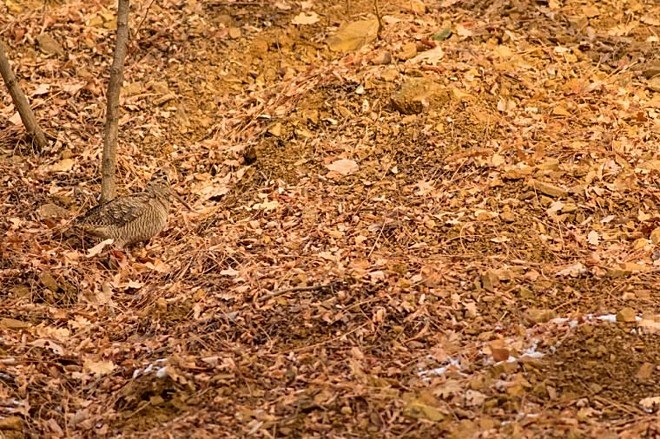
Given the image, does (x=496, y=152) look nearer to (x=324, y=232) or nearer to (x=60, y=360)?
(x=324, y=232)

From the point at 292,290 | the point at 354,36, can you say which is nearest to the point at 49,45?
the point at 354,36

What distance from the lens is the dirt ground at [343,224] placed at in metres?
4.13

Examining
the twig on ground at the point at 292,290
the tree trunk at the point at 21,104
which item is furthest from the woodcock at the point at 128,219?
the twig on ground at the point at 292,290

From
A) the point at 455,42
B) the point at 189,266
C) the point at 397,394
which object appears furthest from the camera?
the point at 455,42

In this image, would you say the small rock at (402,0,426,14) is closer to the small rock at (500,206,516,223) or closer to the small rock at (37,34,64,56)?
the small rock at (500,206,516,223)

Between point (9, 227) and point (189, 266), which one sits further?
point (9, 227)

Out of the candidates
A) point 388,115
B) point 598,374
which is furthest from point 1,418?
point 388,115

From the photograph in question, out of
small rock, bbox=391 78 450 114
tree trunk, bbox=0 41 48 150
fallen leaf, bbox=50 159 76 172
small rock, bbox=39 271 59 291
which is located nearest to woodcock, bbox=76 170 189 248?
small rock, bbox=39 271 59 291

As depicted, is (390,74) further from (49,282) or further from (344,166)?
(49,282)

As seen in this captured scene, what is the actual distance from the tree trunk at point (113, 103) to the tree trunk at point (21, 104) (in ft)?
2.95

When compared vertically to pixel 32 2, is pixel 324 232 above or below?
below

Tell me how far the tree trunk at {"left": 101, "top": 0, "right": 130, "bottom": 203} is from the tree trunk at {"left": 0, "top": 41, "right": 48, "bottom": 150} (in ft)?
2.95

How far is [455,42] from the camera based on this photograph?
6.80 metres

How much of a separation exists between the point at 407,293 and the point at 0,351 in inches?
75.6
